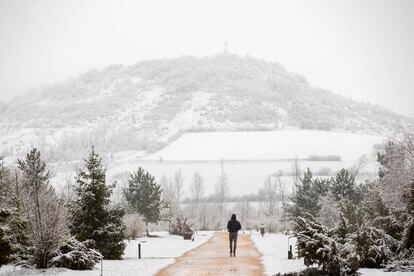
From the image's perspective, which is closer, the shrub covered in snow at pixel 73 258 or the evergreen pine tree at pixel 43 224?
the evergreen pine tree at pixel 43 224

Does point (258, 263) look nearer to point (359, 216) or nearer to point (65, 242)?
point (359, 216)

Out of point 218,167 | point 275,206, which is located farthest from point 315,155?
point 275,206

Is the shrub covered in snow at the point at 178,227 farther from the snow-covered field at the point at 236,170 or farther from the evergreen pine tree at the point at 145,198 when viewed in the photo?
the snow-covered field at the point at 236,170

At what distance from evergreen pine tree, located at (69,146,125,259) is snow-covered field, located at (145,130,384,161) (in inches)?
4472

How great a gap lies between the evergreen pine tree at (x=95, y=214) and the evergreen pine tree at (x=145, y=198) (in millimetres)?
30488

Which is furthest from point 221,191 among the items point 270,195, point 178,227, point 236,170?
point 178,227

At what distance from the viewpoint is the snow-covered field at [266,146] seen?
14838 cm

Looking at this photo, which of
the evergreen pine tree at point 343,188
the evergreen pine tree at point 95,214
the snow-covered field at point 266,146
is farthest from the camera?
the snow-covered field at point 266,146

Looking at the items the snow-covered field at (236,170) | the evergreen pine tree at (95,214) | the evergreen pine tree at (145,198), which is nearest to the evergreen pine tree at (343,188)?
the evergreen pine tree at (145,198)

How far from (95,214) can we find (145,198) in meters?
31.5

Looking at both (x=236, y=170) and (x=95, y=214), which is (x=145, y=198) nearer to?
(x=95, y=214)

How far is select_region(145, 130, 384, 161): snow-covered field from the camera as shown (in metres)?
148

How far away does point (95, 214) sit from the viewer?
29.5 metres

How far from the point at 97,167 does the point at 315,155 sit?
114203 millimetres
